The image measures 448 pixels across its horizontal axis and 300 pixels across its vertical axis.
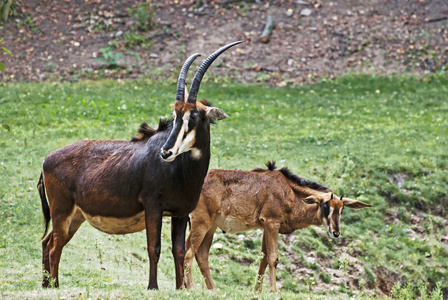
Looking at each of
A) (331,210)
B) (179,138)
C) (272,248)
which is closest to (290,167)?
(331,210)

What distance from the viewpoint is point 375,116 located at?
79.2ft

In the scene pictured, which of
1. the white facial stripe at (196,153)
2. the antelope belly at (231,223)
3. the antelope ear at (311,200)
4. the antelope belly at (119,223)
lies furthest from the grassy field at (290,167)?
the white facial stripe at (196,153)

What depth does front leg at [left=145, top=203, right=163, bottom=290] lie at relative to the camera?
877cm

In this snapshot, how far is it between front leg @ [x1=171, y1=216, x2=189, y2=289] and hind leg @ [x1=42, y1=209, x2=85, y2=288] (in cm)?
174

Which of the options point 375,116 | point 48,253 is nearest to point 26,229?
point 48,253

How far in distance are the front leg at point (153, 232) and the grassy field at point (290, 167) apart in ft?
0.93

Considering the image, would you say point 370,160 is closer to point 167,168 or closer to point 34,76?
point 167,168

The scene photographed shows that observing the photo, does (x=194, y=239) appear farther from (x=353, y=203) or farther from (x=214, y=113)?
(x=214, y=113)

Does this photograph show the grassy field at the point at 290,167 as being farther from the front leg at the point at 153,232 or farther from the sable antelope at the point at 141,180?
the sable antelope at the point at 141,180

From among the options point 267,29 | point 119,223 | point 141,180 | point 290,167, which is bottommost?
point 267,29

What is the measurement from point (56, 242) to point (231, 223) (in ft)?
11.5

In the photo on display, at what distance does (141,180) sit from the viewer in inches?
357

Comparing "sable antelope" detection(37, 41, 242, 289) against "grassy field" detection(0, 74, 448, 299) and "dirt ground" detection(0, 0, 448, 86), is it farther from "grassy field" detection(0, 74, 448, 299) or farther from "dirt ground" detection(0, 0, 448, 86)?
"dirt ground" detection(0, 0, 448, 86)

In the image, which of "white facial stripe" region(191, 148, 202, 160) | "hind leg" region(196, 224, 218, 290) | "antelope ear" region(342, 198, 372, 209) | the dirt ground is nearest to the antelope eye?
"white facial stripe" region(191, 148, 202, 160)
